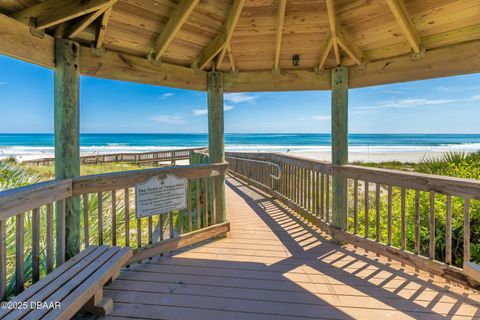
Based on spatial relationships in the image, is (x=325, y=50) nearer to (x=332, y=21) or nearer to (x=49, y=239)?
(x=332, y=21)

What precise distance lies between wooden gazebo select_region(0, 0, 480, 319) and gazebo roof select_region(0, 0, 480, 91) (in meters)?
0.01

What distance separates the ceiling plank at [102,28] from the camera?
2.34 m

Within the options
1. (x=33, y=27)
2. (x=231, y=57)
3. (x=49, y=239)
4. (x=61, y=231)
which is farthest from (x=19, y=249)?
(x=231, y=57)

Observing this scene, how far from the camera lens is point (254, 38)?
325cm

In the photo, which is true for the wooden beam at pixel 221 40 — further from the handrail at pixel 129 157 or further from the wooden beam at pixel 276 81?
the handrail at pixel 129 157

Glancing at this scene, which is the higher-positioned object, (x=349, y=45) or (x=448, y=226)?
(x=349, y=45)

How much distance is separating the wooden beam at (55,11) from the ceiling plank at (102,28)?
21cm

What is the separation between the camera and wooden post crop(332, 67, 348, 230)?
341 cm

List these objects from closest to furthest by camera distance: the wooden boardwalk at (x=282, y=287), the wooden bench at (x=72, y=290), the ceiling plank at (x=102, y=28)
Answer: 1. the wooden bench at (x=72, y=290)
2. the wooden boardwalk at (x=282, y=287)
3. the ceiling plank at (x=102, y=28)

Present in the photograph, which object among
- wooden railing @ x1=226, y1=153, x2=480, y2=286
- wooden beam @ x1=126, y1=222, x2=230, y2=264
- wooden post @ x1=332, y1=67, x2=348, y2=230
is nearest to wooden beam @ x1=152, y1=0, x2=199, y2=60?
wooden post @ x1=332, y1=67, x2=348, y2=230

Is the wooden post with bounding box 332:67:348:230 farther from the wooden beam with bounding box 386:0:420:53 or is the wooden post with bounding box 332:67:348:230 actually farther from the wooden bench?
the wooden bench

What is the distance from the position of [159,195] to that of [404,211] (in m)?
2.54

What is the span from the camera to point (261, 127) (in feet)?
202

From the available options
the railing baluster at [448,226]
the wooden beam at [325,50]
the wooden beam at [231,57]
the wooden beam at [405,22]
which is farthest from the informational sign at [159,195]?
the wooden beam at [405,22]
